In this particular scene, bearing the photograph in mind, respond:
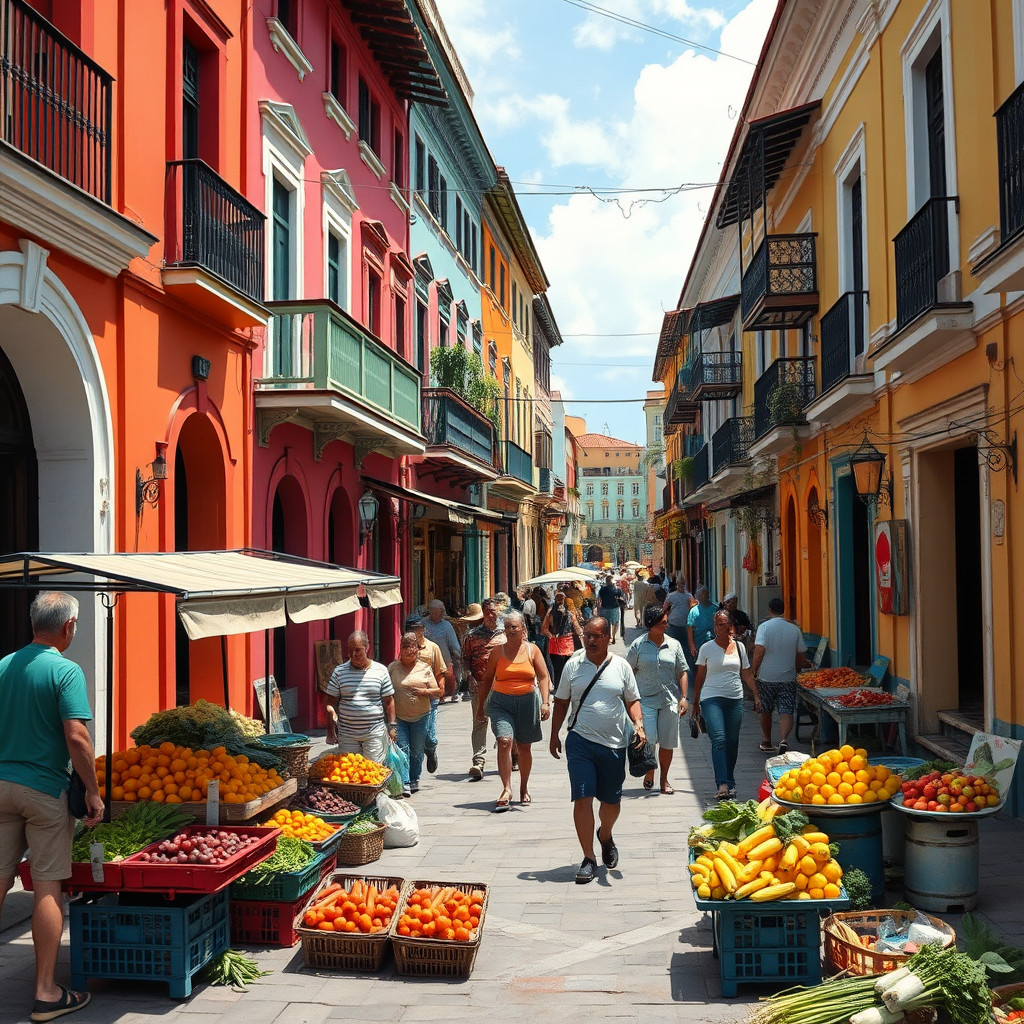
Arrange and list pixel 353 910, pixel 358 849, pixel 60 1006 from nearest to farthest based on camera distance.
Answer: pixel 60 1006
pixel 353 910
pixel 358 849

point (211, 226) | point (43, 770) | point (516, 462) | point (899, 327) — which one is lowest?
point (43, 770)

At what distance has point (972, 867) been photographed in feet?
21.9

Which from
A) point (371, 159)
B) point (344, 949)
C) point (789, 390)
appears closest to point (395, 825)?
point (344, 949)

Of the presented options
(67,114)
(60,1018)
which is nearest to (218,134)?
(67,114)

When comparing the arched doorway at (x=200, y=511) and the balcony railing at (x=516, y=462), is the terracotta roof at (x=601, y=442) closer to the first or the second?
the balcony railing at (x=516, y=462)

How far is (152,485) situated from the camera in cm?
963

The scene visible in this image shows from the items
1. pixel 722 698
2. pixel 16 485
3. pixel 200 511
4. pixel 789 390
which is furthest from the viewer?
pixel 789 390

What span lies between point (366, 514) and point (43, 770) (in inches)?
438

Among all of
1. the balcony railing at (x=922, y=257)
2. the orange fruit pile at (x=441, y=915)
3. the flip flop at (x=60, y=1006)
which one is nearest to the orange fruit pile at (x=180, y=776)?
the orange fruit pile at (x=441, y=915)

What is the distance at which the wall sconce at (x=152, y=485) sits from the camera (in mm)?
9484

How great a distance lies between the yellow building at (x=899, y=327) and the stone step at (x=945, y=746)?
46mm

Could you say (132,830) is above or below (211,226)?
below

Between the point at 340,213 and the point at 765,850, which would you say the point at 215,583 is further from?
the point at 340,213

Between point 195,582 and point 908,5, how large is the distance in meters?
9.53
